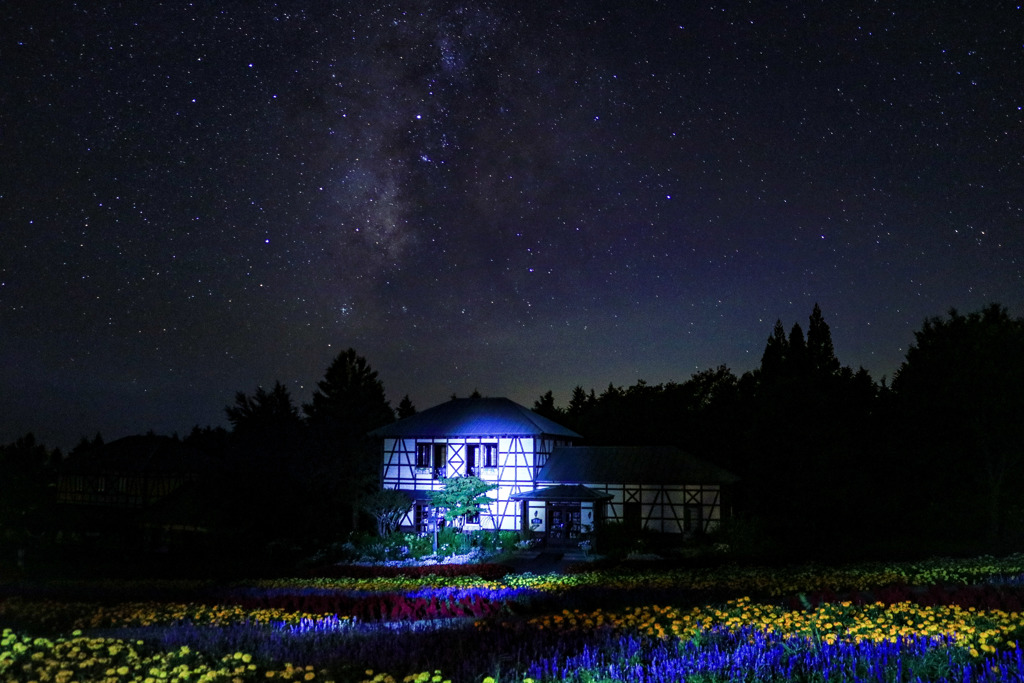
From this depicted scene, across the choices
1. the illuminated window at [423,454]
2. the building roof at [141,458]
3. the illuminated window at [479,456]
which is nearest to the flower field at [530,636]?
the illuminated window at [479,456]

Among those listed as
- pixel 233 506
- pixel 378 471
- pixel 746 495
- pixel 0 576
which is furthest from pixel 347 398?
pixel 0 576

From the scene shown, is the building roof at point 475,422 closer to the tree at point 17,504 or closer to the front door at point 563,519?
the front door at point 563,519

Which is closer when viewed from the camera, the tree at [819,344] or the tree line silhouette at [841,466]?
the tree line silhouette at [841,466]

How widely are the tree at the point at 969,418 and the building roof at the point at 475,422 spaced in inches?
649

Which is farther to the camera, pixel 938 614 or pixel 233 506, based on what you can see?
pixel 233 506

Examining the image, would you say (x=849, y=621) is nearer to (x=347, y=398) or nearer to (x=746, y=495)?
(x=746, y=495)

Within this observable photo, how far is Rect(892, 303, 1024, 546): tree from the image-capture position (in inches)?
1384

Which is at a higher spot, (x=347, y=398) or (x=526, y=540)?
(x=347, y=398)

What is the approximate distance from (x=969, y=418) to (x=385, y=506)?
25.7 m

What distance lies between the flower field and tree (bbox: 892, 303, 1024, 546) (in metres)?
24.3

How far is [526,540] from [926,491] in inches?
819

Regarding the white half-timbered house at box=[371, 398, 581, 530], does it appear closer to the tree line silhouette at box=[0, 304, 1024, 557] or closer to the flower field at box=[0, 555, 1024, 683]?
the tree line silhouette at box=[0, 304, 1024, 557]

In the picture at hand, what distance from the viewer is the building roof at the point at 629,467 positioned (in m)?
35.6

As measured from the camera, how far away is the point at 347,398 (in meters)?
74.3
